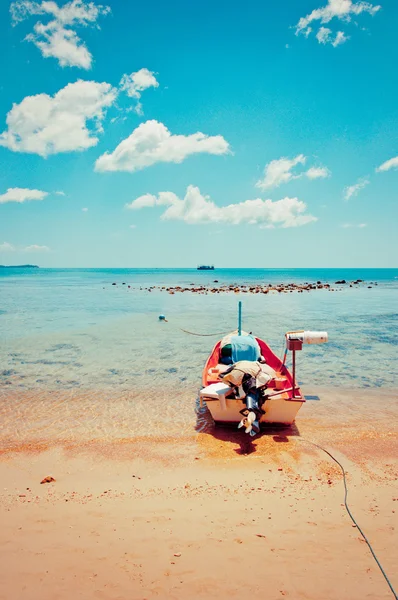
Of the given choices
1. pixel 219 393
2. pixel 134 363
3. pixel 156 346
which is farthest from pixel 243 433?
pixel 156 346

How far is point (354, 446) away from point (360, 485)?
2.07 meters

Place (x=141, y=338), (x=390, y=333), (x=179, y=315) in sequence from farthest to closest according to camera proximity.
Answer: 1. (x=179, y=315)
2. (x=390, y=333)
3. (x=141, y=338)

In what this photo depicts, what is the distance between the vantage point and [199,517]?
6.32 m

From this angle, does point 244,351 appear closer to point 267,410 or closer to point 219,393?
point 267,410

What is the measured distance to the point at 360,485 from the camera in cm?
742

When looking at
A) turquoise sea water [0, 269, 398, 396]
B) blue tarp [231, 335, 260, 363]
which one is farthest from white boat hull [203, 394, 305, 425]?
turquoise sea water [0, 269, 398, 396]

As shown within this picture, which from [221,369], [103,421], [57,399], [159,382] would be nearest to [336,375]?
[221,369]

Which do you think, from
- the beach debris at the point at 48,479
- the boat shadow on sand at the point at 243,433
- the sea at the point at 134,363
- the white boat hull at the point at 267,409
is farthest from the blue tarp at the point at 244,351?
the beach debris at the point at 48,479

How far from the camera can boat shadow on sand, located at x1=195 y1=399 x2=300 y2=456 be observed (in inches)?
368

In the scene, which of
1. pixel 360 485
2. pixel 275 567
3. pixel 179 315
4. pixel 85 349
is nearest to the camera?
pixel 275 567

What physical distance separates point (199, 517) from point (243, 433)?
3882mm

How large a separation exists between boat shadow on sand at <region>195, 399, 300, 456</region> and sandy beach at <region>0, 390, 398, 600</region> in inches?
2.6

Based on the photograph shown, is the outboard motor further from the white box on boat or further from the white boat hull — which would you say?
the white box on boat

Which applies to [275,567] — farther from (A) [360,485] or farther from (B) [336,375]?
(B) [336,375]
